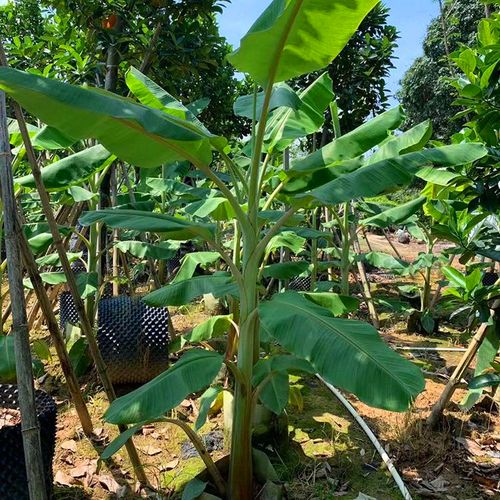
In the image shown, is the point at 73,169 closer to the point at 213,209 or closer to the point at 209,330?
the point at 213,209

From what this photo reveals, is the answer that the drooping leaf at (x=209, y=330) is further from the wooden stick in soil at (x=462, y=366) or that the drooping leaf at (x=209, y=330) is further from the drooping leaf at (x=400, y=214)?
the drooping leaf at (x=400, y=214)

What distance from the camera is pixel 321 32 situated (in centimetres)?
160

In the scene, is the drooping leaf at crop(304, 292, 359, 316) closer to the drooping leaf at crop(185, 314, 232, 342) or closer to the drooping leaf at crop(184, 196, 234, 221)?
the drooping leaf at crop(185, 314, 232, 342)

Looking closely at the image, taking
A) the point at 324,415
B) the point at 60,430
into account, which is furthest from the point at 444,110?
the point at 60,430

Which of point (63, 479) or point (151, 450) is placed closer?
point (63, 479)

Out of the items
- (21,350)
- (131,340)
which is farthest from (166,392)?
(131,340)

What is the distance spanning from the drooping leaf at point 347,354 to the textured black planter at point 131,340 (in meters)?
1.77

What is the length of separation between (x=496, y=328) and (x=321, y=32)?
1657mm

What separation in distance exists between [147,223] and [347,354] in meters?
0.88

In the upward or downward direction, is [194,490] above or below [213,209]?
below

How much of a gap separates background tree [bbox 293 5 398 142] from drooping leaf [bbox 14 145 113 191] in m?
3.44

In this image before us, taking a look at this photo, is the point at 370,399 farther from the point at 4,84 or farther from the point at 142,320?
the point at 142,320

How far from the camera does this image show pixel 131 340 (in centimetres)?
321

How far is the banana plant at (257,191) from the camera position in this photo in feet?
4.58
